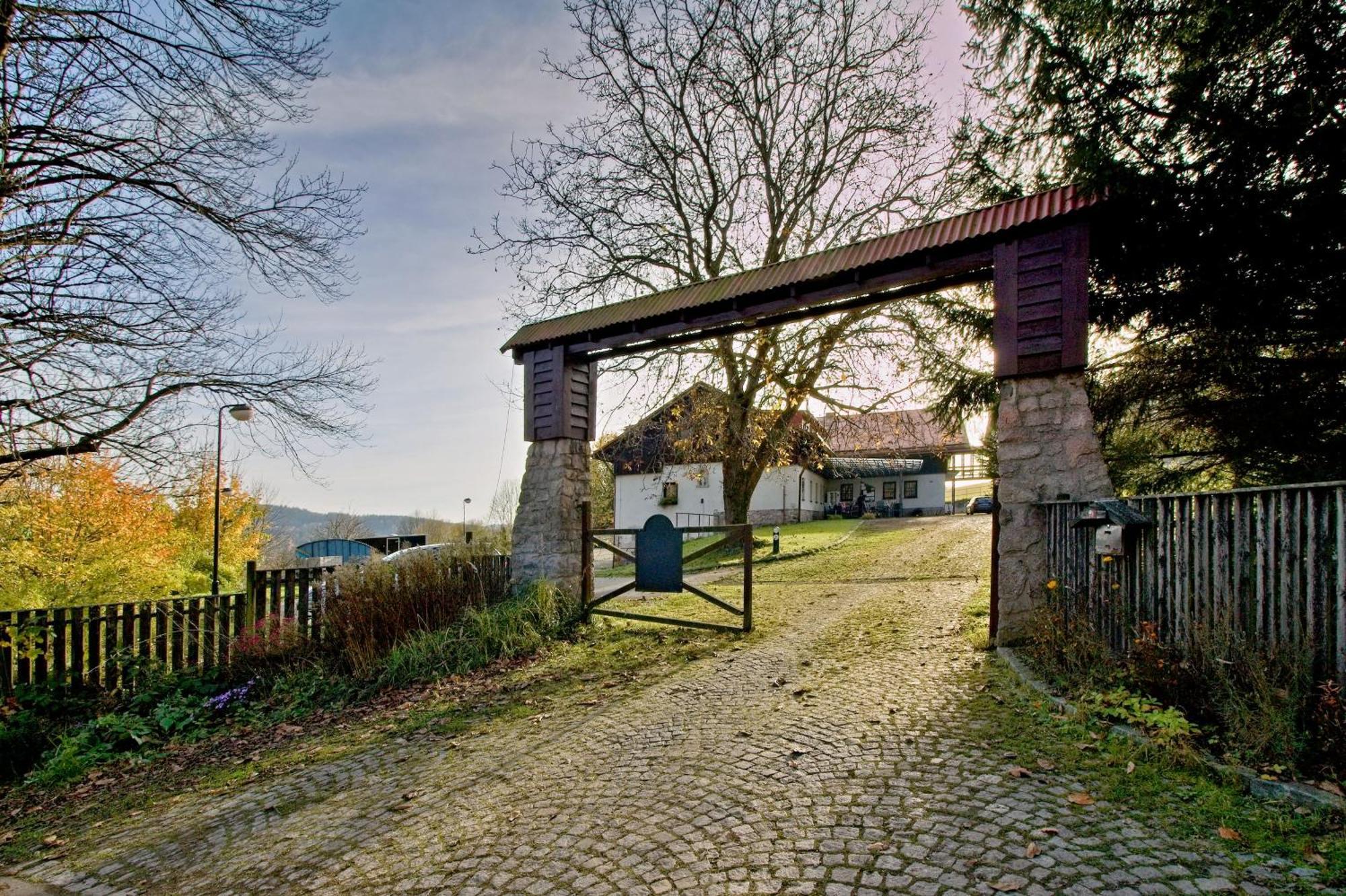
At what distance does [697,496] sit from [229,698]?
27.3m

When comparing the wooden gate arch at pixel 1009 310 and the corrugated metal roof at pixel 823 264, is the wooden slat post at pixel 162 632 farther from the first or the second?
the corrugated metal roof at pixel 823 264

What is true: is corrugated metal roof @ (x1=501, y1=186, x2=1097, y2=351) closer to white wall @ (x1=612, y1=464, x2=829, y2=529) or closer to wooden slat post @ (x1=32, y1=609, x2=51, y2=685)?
wooden slat post @ (x1=32, y1=609, x2=51, y2=685)

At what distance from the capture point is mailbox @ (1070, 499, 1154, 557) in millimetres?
4857

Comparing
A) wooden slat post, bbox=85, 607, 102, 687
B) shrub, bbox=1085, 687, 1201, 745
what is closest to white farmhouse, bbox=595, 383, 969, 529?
wooden slat post, bbox=85, 607, 102, 687

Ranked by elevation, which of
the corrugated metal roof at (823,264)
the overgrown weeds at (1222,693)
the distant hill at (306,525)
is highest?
the corrugated metal roof at (823,264)

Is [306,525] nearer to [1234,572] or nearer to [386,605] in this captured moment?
[386,605]

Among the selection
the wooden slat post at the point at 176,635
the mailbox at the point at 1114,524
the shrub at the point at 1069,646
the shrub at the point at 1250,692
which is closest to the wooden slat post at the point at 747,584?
the shrub at the point at 1069,646

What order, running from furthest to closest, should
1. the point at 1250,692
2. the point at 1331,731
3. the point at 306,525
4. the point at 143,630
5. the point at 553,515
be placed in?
the point at 306,525
the point at 553,515
the point at 143,630
the point at 1250,692
the point at 1331,731

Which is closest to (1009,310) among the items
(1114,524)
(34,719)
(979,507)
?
(1114,524)

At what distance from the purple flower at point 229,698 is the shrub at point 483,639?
1.63m

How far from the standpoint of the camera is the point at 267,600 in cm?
882

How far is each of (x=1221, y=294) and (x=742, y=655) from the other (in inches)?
226

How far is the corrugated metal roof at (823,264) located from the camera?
6.28m

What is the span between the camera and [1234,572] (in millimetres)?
4082
